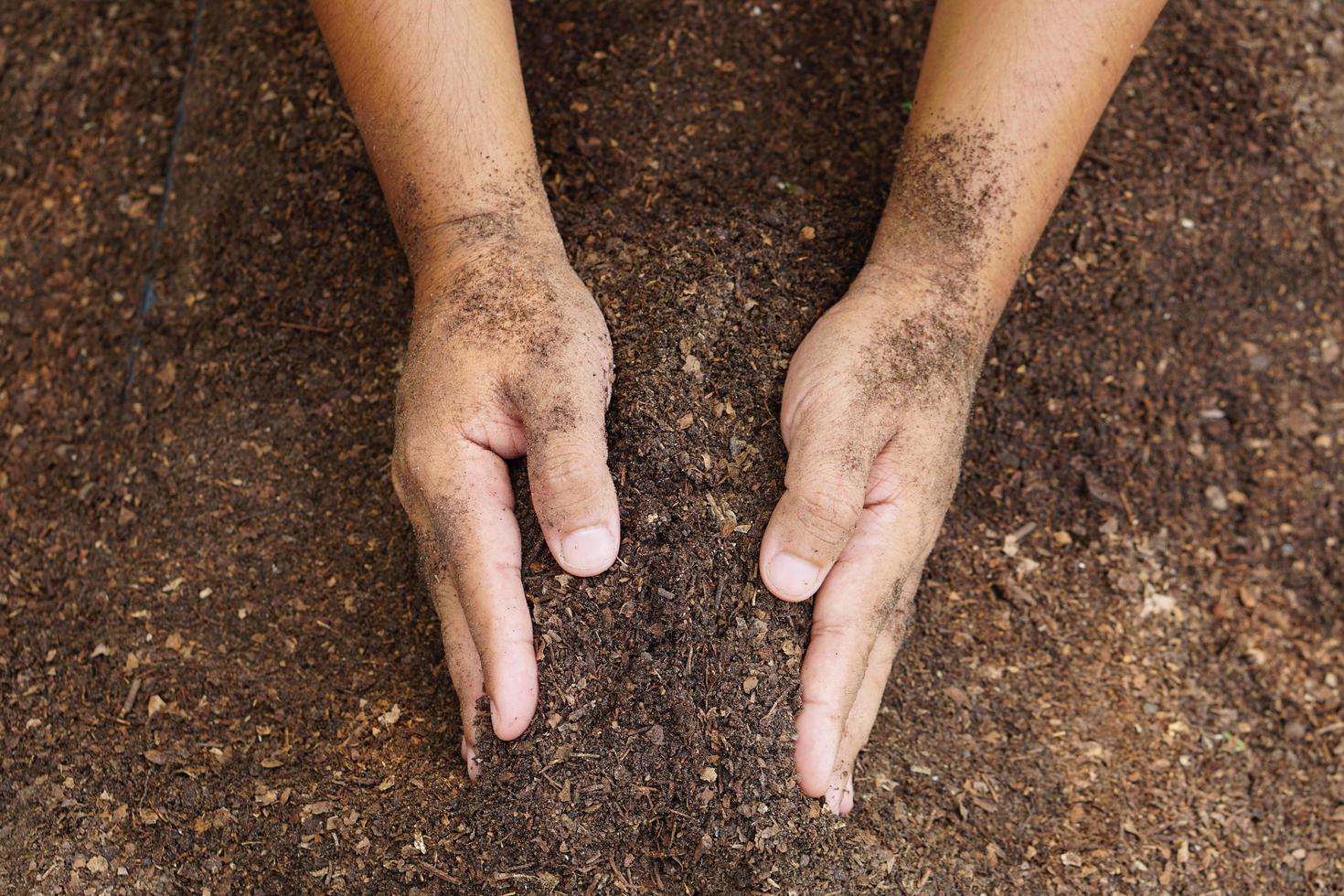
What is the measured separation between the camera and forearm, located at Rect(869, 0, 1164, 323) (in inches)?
72.7

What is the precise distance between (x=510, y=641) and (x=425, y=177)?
0.79 m

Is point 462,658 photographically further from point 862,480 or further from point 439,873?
point 862,480

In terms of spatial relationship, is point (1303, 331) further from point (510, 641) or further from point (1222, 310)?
point (510, 641)

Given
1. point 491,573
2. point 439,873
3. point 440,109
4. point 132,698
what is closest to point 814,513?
point 491,573

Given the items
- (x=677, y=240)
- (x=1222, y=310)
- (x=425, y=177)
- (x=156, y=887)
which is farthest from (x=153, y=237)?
(x=1222, y=310)

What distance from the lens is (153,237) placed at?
2.36 meters

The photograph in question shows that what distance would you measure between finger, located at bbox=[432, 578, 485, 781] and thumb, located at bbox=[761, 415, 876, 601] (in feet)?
1.52

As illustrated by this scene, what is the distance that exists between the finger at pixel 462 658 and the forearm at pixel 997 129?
0.93m

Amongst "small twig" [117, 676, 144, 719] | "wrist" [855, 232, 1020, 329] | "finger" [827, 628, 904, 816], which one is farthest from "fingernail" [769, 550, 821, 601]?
"small twig" [117, 676, 144, 719]

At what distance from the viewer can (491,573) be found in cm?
161

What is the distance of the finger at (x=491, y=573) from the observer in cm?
158

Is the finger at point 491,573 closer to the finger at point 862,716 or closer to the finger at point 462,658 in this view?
the finger at point 462,658

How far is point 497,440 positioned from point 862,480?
1.86 ft

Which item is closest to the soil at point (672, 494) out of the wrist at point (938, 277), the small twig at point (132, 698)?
the small twig at point (132, 698)
